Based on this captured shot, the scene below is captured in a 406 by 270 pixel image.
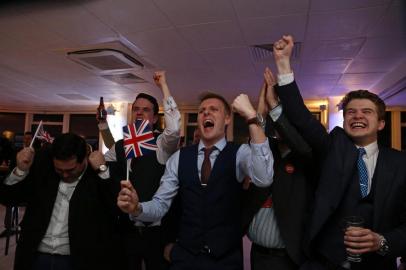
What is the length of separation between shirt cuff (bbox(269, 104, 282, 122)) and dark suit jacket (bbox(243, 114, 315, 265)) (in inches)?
0.7

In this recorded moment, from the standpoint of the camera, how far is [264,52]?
4.07 m

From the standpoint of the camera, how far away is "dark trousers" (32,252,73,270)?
1537mm

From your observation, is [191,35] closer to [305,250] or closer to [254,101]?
[305,250]

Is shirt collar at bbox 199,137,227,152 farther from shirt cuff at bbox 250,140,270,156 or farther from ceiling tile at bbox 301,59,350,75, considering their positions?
ceiling tile at bbox 301,59,350,75

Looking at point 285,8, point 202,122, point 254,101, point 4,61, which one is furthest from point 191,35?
point 254,101

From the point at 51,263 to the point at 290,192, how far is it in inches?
50.7

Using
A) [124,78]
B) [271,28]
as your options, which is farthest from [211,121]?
[124,78]

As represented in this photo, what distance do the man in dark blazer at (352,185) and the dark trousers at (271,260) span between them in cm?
10

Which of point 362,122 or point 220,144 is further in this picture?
point 220,144

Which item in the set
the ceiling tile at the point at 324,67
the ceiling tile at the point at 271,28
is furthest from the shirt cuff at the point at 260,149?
the ceiling tile at the point at 324,67

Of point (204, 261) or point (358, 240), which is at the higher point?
point (358, 240)

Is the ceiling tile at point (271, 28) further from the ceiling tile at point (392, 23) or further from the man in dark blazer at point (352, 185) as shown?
the man in dark blazer at point (352, 185)

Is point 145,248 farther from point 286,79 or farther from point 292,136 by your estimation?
point 286,79

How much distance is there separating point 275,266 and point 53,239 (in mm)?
1150
